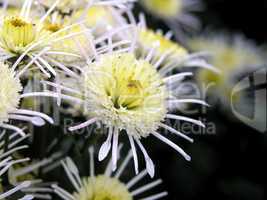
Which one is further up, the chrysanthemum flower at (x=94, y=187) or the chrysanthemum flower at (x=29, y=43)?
the chrysanthemum flower at (x=29, y=43)

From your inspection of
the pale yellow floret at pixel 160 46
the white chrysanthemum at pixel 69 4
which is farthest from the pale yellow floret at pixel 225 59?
the white chrysanthemum at pixel 69 4

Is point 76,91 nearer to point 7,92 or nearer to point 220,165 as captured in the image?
point 7,92

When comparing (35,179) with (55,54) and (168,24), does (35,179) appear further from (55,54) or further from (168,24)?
(168,24)

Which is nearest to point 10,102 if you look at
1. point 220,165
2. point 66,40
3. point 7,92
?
point 7,92

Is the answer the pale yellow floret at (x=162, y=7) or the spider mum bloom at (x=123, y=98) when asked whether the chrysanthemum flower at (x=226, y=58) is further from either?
the spider mum bloom at (x=123, y=98)

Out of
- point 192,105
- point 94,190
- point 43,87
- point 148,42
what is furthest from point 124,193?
point 192,105

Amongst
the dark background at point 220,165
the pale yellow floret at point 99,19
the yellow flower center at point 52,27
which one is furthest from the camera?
the dark background at point 220,165
